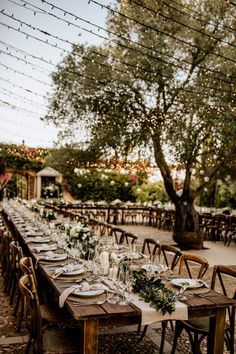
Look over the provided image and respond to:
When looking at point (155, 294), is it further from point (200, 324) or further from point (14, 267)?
point (14, 267)

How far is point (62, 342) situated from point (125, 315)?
0.61m

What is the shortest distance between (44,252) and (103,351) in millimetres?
1437

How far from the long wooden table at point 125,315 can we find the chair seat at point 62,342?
0.80 feet

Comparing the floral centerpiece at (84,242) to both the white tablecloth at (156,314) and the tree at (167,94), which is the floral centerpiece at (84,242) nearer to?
the white tablecloth at (156,314)

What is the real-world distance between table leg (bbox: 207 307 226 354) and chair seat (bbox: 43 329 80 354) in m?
1.00

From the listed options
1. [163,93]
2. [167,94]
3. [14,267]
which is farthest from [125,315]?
[167,94]

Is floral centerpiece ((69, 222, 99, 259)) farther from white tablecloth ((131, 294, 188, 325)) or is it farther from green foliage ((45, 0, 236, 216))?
green foliage ((45, 0, 236, 216))

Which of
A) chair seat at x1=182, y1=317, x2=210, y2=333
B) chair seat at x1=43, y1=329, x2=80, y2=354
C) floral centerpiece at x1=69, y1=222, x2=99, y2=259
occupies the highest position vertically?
floral centerpiece at x1=69, y1=222, x2=99, y2=259

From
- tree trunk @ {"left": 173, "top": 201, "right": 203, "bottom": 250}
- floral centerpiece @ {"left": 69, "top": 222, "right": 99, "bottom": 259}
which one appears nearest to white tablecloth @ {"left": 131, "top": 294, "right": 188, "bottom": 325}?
floral centerpiece @ {"left": 69, "top": 222, "right": 99, "bottom": 259}

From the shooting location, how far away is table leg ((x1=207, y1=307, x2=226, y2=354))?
2.96 m

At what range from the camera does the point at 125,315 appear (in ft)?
8.83

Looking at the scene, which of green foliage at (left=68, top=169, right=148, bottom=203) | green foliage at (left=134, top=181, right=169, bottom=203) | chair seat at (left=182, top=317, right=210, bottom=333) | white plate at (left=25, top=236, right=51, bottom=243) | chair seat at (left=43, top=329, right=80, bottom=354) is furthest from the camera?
green foliage at (left=68, top=169, right=148, bottom=203)

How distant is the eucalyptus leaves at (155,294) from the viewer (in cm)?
273

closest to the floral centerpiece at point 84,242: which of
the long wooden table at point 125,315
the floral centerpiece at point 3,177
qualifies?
the long wooden table at point 125,315
